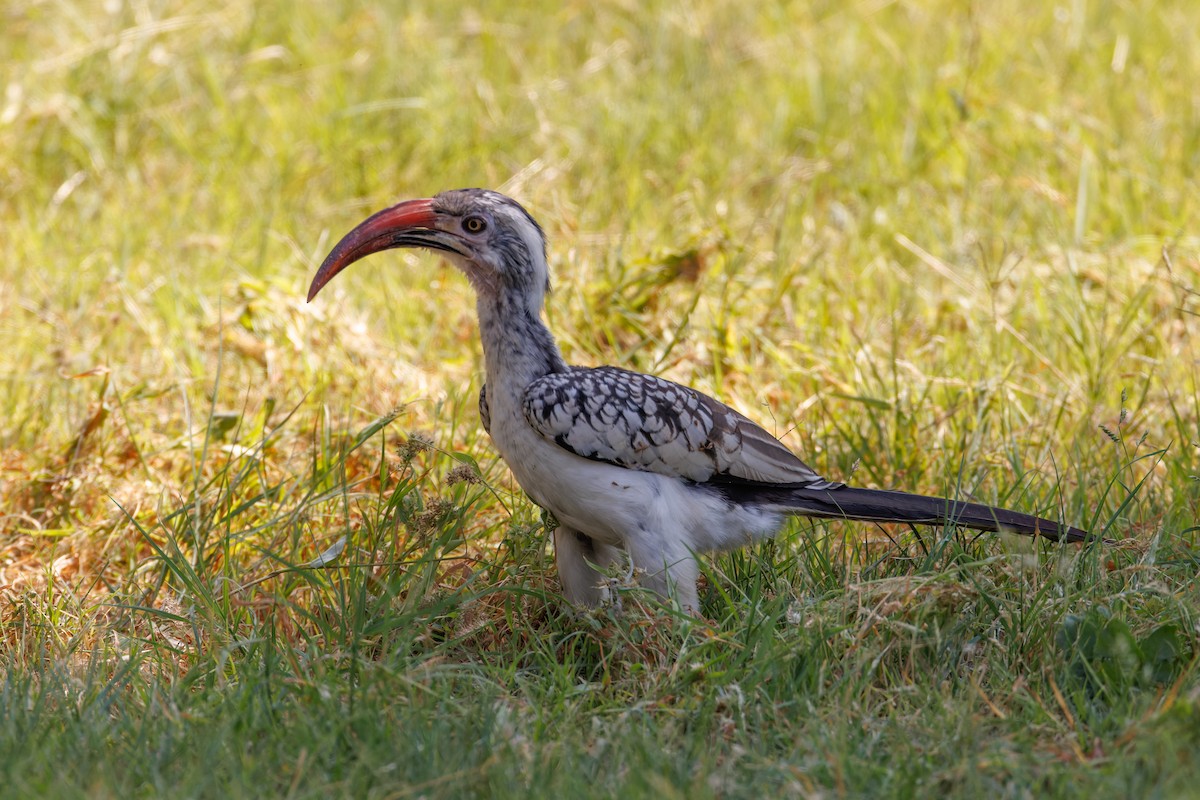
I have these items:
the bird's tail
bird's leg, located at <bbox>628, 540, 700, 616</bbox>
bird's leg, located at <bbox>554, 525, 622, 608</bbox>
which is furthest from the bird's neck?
the bird's tail

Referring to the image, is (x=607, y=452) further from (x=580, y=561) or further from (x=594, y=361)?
(x=594, y=361)

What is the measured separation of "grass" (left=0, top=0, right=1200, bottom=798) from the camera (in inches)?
130

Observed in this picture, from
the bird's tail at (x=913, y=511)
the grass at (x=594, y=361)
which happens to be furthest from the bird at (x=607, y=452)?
the grass at (x=594, y=361)

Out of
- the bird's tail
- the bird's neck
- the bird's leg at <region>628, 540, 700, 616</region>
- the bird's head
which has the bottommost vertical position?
the bird's leg at <region>628, 540, 700, 616</region>

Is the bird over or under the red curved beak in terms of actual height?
under

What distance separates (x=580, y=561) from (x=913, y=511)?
39.1 inches

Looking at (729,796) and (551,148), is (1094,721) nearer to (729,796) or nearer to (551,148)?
(729,796)

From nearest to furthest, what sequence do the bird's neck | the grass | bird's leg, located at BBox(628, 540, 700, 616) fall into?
1. the grass
2. bird's leg, located at BBox(628, 540, 700, 616)
3. the bird's neck

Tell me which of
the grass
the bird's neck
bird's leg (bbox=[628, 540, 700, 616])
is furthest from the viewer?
the bird's neck

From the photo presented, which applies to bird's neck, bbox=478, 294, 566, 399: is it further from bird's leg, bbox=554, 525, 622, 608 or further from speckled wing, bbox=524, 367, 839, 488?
bird's leg, bbox=554, 525, 622, 608

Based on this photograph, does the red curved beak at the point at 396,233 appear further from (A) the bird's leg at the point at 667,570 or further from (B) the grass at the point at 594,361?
(A) the bird's leg at the point at 667,570

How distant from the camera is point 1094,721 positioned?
3293mm

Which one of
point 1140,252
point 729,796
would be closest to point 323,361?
point 729,796

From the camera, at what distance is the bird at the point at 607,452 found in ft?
13.0
